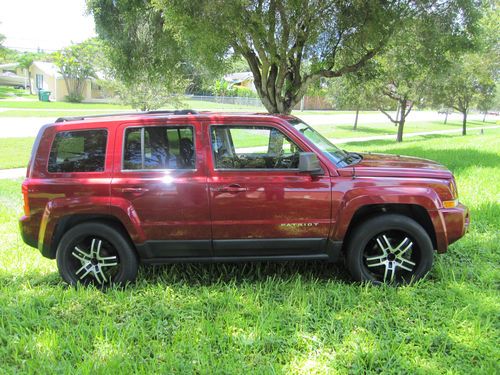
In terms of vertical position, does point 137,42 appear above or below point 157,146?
above

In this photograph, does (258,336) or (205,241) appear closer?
(258,336)

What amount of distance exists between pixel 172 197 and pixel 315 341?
1.77 m

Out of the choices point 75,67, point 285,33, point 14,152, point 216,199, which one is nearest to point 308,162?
point 216,199

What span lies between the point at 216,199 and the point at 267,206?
47 centimetres

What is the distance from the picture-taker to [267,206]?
391 centimetres

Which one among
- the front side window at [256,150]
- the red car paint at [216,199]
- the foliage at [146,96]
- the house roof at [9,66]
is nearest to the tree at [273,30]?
the front side window at [256,150]

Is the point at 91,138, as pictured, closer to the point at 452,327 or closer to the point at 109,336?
the point at 109,336

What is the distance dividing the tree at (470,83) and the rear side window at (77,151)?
1796cm

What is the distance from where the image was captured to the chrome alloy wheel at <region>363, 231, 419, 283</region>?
4.00 metres

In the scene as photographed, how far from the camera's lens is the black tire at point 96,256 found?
4.04 metres

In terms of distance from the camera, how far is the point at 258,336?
3189mm

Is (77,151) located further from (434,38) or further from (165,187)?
(434,38)

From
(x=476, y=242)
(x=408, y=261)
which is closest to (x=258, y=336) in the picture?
(x=408, y=261)

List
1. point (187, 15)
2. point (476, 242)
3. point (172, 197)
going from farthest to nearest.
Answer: point (187, 15)
point (476, 242)
point (172, 197)
